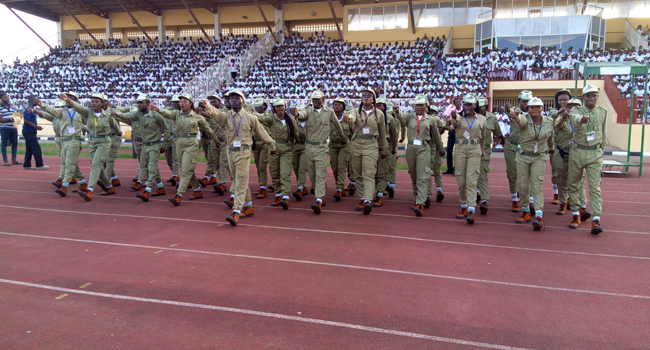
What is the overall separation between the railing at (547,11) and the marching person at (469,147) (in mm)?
24781

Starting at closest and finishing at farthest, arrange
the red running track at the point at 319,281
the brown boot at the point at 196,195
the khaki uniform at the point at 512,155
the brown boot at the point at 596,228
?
the red running track at the point at 319,281 → the brown boot at the point at 596,228 → the khaki uniform at the point at 512,155 → the brown boot at the point at 196,195

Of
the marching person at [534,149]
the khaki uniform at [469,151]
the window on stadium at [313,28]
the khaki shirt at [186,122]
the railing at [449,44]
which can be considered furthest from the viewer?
the window on stadium at [313,28]

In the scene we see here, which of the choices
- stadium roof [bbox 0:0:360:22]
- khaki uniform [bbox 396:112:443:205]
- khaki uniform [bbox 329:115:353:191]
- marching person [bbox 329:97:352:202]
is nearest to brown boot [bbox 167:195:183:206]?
marching person [bbox 329:97:352:202]

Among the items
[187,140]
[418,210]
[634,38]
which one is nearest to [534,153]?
[418,210]

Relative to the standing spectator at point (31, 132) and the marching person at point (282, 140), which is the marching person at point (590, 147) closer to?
the marching person at point (282, 140)

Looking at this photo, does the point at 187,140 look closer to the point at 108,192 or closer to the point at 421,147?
the point at 108,192

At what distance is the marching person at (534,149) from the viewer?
7535mm

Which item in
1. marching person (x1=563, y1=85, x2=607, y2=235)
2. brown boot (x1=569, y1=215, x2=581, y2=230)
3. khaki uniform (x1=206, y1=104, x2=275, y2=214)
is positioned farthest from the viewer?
khaki uniform (x1=206, y1=104, x2=275, y2=214)

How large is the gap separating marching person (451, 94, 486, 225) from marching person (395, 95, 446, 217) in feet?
2.06

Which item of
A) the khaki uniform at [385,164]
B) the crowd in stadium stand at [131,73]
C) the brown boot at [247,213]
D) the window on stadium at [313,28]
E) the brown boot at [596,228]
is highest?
the window on stadium at [313,28]

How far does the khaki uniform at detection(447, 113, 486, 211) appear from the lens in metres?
8.05

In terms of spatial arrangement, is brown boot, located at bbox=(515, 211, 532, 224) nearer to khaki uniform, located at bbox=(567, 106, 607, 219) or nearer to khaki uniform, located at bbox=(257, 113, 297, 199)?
khaki uniform, located at bbox=(567, 106, 607, 219)

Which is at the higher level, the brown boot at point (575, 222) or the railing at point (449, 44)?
the railing at point (449, 44)

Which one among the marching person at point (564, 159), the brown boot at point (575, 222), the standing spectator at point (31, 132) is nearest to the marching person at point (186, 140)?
the standing spectator at point (31, 132)
